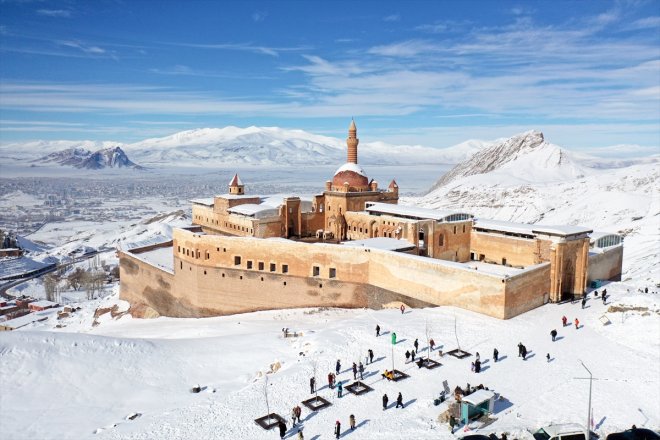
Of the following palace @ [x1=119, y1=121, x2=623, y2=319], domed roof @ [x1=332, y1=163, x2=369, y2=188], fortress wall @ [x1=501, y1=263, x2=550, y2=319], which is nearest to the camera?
fortress wall @ [x1=501, y1=263, x2=550, y2=319]

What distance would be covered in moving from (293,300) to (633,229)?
202 ft

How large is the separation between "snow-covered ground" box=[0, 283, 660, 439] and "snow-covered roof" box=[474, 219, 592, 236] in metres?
5.05

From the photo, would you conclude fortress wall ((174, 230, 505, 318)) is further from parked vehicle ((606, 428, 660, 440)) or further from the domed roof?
the domed roof

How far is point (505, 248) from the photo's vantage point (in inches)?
1603

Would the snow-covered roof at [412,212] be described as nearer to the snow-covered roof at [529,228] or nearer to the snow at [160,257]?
the snow-covered roof at [529,228]

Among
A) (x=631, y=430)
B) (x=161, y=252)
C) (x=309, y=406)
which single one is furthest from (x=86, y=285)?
(x=631, y=430)

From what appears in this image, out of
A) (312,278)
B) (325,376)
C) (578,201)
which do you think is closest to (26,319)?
(312,278)

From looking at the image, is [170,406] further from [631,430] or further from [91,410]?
[631,430]

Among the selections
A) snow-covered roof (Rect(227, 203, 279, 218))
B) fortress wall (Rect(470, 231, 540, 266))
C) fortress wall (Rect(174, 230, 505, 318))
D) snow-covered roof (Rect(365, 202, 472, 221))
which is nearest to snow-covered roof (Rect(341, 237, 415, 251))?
fortress wall (Rect(174, 230, 505, 318))

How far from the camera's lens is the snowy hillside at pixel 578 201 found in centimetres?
7127

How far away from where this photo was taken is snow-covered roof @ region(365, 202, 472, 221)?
41844 mm

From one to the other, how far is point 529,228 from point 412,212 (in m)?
9.21

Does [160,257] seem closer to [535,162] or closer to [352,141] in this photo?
[352,141]

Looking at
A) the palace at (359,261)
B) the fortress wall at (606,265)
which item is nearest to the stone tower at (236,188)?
the palace at (359,261)
